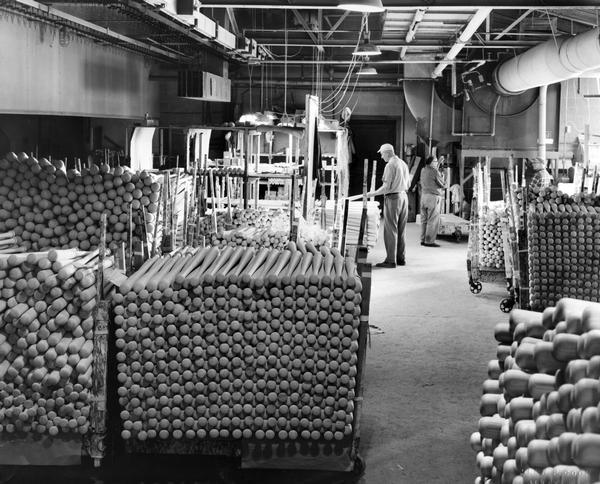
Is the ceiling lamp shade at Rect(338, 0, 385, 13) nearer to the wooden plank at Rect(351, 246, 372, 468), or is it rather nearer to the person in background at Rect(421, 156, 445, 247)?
the wooden plank at Rect(351, 246, 372, 468)

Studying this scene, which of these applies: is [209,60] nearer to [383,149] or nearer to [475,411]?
[383,149]

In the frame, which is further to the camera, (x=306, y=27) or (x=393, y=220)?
(x=306, y=27)

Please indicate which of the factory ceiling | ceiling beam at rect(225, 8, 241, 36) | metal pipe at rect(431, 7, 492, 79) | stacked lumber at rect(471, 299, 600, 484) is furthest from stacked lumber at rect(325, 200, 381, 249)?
stacked lumber at rect(471, 299, 600, 484)

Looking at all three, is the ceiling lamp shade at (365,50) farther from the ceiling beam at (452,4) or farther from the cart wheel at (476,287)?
the ceiling beam at (452,4)

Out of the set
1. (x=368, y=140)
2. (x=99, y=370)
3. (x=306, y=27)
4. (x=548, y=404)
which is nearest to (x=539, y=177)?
(x=306, y=27)

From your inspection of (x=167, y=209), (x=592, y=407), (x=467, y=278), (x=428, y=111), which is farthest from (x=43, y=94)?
(x=428, y=111)

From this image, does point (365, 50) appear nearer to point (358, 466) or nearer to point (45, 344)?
point (358, 466)

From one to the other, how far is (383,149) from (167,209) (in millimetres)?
7387

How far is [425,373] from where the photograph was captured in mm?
8047

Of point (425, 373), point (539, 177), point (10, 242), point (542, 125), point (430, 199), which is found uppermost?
point (542, 125)

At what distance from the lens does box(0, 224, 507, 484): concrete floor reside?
18.3 feet

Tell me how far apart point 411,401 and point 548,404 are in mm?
4111

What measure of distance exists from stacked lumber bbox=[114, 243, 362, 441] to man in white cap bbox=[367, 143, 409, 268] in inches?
356

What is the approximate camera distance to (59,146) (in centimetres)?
1636
